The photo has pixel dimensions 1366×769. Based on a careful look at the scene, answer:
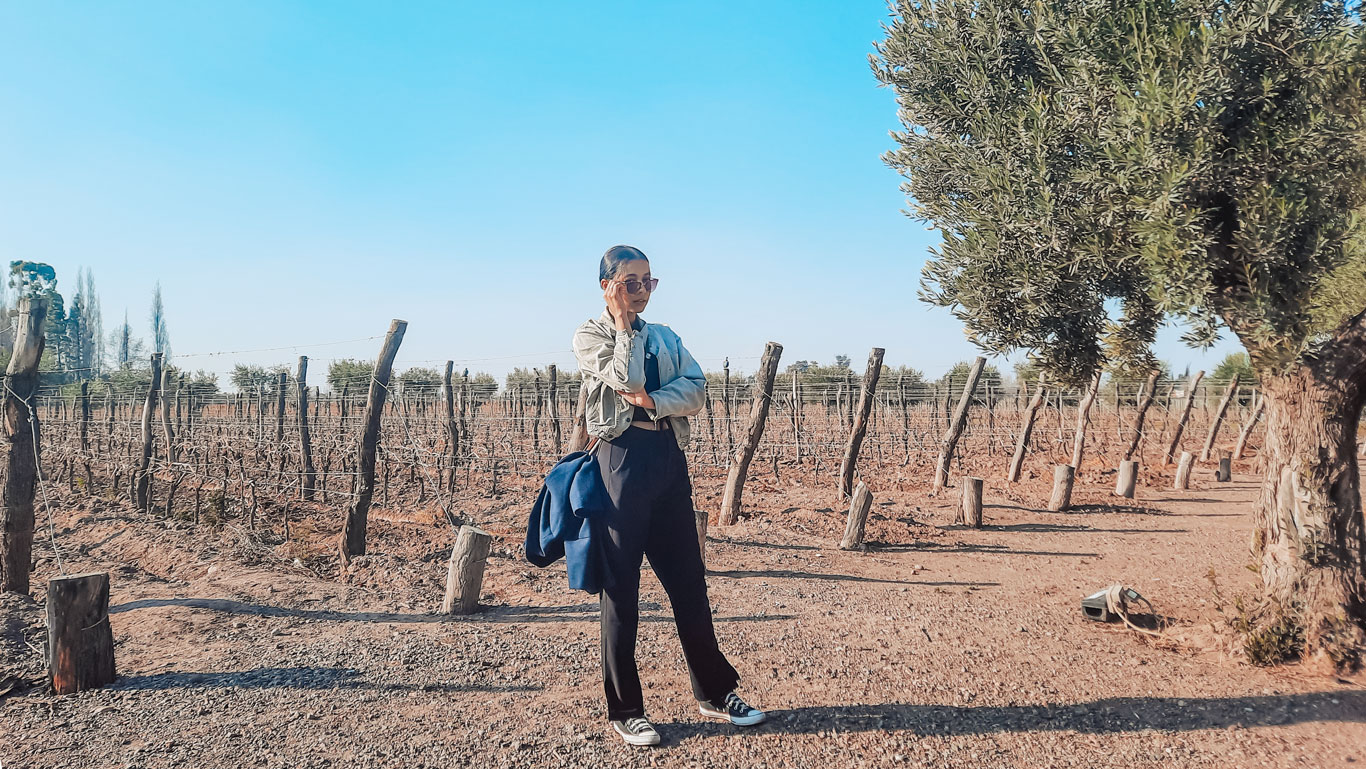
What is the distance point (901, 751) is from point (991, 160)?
11.1 feet

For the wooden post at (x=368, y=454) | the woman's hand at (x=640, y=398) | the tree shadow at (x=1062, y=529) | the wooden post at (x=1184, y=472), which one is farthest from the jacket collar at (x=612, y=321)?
the wooden post at (x=1184, y=472)

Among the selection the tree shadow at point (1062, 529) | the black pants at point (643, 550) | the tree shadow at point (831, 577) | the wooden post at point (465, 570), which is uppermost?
the black pants at point (643, 550)

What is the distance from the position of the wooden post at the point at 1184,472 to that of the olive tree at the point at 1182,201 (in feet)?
30.5

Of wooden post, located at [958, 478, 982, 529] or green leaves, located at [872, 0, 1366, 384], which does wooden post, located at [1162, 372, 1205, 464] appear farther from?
green leaves, located at [872, 0, 1366, 384]

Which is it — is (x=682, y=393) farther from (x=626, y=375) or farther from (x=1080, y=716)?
(x=1080, y=716)

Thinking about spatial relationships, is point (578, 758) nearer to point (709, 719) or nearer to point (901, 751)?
point (709, 719)

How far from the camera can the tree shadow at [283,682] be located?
147 inches

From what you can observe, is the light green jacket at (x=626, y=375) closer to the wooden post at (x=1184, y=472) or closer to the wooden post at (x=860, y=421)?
the wooden post at (x=860, y=421)

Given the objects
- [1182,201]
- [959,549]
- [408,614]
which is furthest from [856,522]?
[1182,201]

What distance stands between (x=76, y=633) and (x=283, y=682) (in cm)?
102

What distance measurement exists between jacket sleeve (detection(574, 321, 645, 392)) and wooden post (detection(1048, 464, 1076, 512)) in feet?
31.1

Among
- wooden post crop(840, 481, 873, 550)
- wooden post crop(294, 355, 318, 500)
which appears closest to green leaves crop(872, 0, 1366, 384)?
wooden post crop(840, 481, 873, 550)

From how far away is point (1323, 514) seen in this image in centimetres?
410

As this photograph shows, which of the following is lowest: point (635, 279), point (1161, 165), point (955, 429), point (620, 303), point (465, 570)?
point (465, 570)
